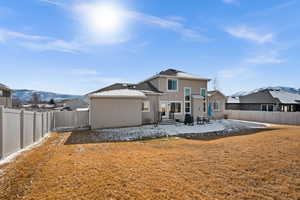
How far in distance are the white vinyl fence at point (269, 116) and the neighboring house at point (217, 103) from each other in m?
1.93

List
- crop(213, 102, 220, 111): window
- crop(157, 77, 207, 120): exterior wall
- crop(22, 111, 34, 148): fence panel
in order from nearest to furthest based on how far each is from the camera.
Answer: crop(22, 111, 34, 148): fence panel < crop(157, 77, 207, 120): exterior wall < crop(213, 102, 220, 111): window

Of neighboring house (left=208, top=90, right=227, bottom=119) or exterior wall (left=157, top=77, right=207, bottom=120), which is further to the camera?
neighboring house (left=208, top=90, right=227, bottom=119)

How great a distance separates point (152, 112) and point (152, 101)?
117 centimetres

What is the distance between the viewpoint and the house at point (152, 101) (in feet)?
42.9

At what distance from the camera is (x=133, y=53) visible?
708 inches

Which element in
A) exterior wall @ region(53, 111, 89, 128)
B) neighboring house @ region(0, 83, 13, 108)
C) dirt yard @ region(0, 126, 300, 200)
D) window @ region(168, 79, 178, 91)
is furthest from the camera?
neighboring house @ region(0, 83, 13, 108)

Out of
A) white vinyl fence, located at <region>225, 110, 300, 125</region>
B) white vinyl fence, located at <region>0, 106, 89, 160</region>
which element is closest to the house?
white vinyl fence, located at <region>225, 110, 300, 125</region>

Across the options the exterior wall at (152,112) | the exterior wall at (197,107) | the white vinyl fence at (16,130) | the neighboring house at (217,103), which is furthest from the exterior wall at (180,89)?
the white vinyl fence at (16,130)

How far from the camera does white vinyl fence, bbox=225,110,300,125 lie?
17314 mm

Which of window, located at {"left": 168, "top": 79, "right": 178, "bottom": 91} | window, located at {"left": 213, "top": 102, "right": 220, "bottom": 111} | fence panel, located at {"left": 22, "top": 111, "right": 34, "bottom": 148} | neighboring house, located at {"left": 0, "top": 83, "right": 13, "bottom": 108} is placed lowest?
fence panel, located at {"left": 22, "top": 111, "right": 34, "bottom": 148}

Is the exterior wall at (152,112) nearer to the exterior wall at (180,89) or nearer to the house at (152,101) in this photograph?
the house at (152,101)

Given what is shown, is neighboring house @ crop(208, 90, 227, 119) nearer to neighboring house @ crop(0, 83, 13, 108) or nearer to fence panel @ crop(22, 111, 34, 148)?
fence panel @ crop(22, 111, 34, 148)

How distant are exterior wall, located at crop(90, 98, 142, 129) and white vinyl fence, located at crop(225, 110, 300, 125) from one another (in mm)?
15630

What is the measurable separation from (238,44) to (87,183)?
18872 mm
